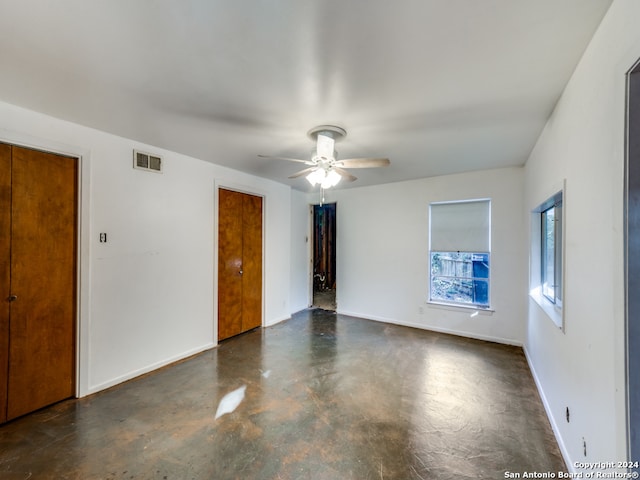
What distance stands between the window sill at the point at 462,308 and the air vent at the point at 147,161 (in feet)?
14.4

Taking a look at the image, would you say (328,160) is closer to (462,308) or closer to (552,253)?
(552,253)

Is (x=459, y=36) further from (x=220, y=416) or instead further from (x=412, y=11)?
(x=220, y=416)

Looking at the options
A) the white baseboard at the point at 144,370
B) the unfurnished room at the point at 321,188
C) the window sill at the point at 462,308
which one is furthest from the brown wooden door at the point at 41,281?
the window sill at the point at 462,308

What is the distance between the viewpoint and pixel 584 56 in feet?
5.00

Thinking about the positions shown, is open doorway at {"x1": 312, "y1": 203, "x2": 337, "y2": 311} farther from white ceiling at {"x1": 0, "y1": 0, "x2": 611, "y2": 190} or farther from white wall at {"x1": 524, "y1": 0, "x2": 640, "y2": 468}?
white wall at {"x1": 524, "y1": 0, "x2": 640, "y2": 468}

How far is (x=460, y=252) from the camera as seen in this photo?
170 inches

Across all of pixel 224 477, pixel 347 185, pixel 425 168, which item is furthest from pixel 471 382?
pixel 347 185

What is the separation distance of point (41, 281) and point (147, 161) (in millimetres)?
1510

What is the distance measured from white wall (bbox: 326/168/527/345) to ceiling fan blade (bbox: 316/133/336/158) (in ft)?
8.45

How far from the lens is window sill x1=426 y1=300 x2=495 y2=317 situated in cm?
407

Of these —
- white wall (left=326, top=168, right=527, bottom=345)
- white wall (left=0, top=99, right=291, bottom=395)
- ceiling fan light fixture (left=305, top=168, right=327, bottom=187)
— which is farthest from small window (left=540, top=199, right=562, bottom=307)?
white wall (left=0, top=99, right=291, bottom=395)

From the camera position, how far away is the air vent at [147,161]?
2938 mm

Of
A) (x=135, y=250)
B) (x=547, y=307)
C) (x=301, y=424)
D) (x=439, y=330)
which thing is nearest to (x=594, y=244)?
(x=547, y=307)

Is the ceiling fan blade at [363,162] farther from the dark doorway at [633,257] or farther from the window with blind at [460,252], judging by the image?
the window with blind at [460,252]
